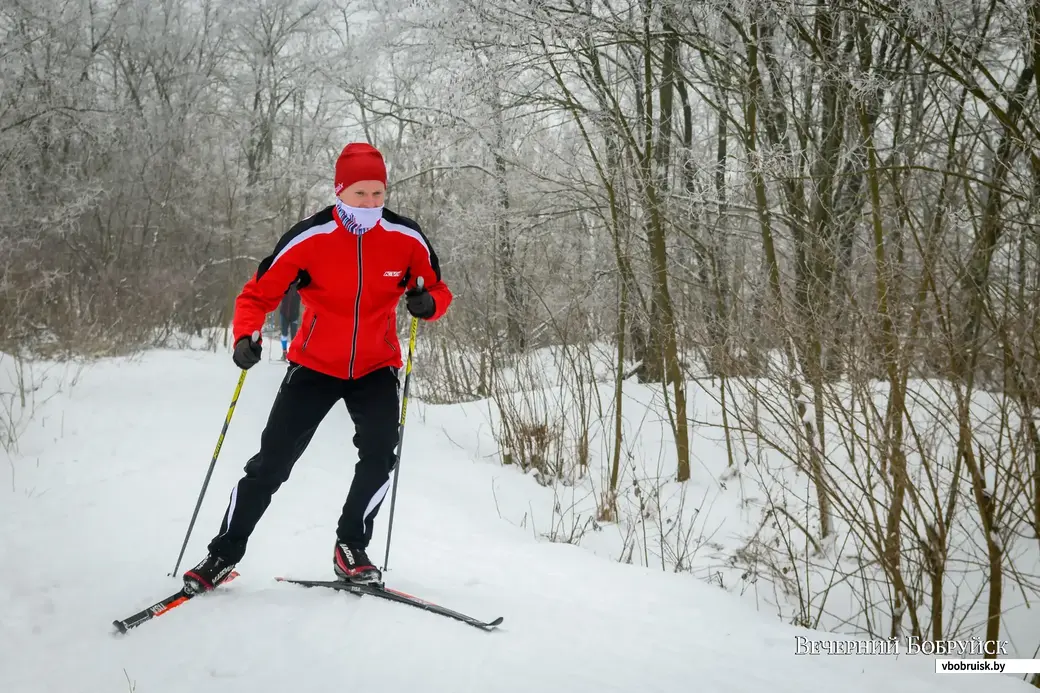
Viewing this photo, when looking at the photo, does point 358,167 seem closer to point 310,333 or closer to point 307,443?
Answer: point 310,333

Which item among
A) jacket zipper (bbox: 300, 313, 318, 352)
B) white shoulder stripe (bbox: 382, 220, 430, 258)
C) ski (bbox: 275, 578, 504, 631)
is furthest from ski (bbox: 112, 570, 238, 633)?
white shoulder stripe (bbox: 382, 220, 430, 258)

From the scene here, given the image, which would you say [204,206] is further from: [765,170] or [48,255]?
[765,170]

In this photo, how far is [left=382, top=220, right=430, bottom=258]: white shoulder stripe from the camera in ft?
10.3

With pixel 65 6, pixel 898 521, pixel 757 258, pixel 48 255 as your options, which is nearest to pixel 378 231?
pixel 898 521

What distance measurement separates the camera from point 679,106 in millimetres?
12758

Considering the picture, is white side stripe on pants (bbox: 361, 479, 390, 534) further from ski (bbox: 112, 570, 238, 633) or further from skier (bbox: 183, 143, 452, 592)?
ski (bbox: 112, 570, 238, 633)

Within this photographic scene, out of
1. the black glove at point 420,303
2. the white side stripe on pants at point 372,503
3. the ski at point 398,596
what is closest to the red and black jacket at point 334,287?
the black glove at point 420,303

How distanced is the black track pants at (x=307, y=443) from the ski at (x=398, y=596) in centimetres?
20

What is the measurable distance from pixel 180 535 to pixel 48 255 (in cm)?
1295

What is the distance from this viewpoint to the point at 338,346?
3092 mm

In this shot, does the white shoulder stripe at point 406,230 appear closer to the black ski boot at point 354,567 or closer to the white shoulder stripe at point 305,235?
the white shoulder stripe at point 305,235

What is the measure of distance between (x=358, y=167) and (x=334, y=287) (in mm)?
501

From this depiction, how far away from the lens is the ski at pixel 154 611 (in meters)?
2.68

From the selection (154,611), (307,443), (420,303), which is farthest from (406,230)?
(154,611)
